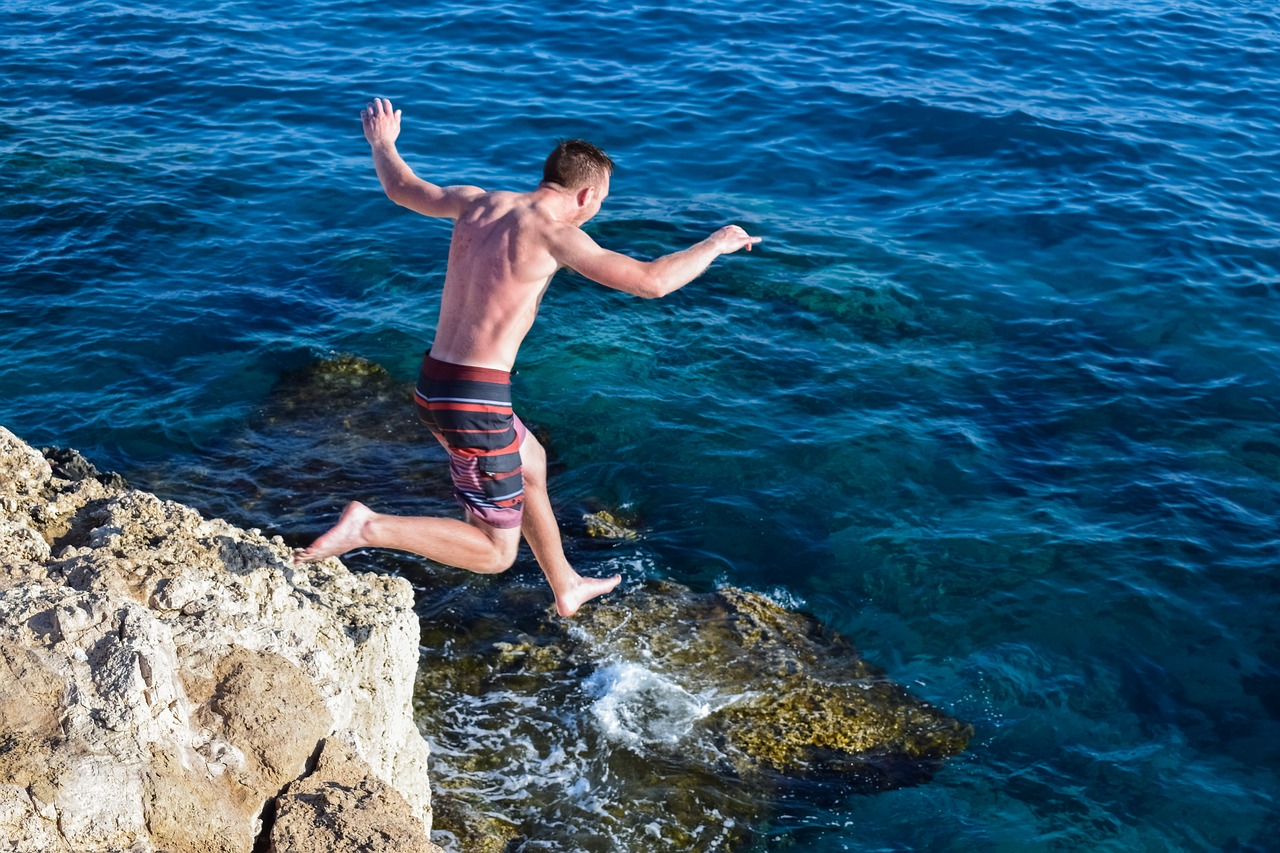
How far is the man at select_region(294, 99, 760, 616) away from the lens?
5371 mm

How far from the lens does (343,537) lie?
561 cm

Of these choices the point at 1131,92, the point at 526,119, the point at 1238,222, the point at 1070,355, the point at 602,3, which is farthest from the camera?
the point at 602,3

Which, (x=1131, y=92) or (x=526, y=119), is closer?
(x=526, y=119)

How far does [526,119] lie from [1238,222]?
8.83m

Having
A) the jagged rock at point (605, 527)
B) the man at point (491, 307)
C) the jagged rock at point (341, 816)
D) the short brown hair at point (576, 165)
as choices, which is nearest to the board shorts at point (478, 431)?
the man at point (491, 307)

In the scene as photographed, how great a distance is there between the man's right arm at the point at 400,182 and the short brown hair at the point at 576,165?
0.43 meters

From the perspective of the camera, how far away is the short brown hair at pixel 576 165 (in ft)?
18.2

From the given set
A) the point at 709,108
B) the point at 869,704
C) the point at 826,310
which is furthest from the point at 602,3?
the point at 869,704

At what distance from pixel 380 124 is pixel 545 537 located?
2359 millimetres

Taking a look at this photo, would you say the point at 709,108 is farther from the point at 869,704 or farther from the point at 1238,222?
the point at 869,704

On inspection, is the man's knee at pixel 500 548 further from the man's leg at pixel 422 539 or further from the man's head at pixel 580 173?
the man's head at pixel 580 173

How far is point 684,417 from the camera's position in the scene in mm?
10383

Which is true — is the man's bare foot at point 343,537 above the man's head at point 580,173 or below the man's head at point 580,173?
below

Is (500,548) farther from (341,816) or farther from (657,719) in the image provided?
(341,816)
